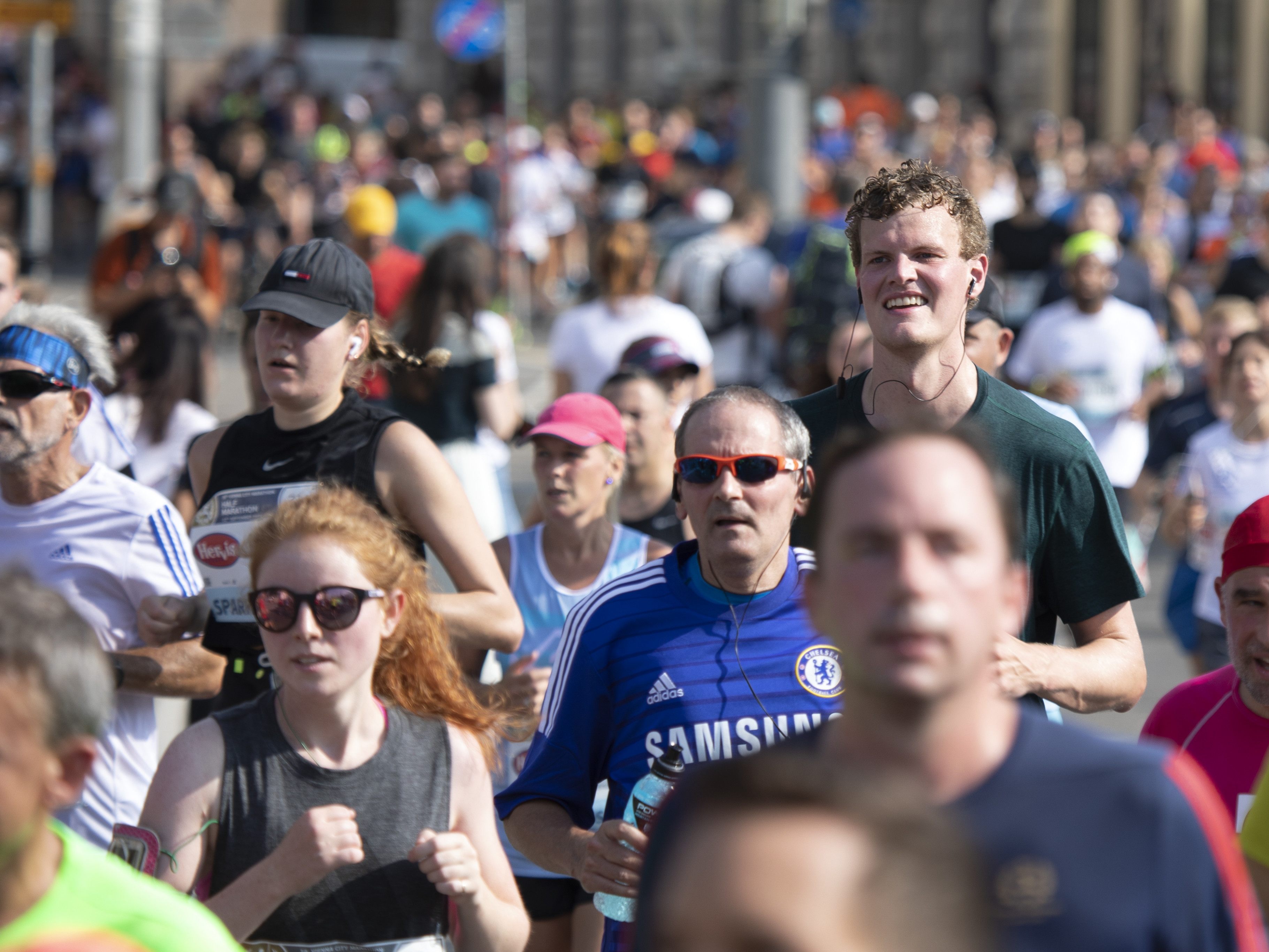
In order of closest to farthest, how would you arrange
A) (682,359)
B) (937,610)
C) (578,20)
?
(937,610)
(682,359)
(578,20)

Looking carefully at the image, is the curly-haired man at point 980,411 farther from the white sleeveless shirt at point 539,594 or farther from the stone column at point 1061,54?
the stone column at point 1061,54

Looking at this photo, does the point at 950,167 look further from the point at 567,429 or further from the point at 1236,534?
the point at 1236,534

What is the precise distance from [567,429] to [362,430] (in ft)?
3.62

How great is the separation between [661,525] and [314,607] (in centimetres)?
279

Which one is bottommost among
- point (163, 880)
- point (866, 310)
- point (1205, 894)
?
point (163, 880)

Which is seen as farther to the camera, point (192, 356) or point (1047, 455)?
point (192, 356)

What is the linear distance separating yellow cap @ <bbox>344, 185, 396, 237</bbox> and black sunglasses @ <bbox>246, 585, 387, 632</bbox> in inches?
231

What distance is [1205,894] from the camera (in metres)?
1.99

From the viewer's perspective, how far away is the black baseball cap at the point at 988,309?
17.7 ft

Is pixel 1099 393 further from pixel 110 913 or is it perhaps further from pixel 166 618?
pixel 110 913

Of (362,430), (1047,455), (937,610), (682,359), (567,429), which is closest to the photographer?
(937,610)

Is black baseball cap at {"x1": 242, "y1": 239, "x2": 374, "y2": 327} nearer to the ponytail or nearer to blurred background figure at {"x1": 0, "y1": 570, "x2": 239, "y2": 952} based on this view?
the ponytail

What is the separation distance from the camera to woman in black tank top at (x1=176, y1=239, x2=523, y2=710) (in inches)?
161

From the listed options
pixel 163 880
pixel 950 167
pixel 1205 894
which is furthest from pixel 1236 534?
pixel 950 167
